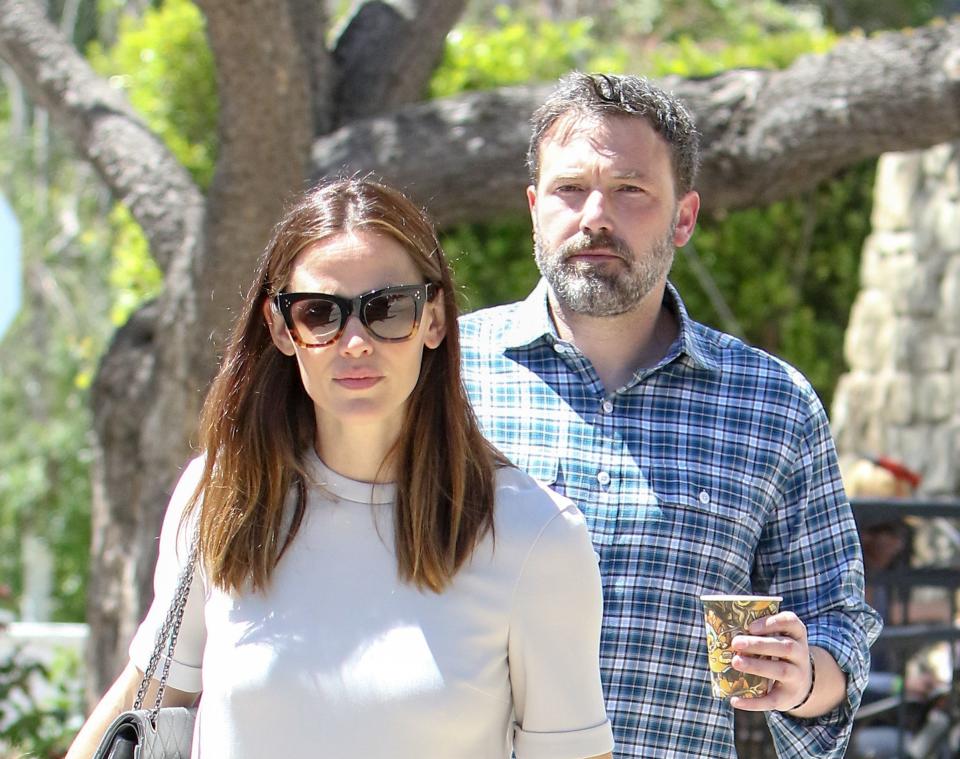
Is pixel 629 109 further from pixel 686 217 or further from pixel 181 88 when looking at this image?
pixel 181 88

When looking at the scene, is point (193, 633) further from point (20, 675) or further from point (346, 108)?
point (346, 108)

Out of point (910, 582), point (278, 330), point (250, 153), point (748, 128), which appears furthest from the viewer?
point (748, 128)

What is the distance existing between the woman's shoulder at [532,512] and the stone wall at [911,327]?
6.07 metres

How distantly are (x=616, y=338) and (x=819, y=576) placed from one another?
1.80ft

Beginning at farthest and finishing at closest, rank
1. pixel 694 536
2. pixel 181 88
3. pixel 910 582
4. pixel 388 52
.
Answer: pixel 181 88
pixel 388 52
pixel 910 582
pixel 694 536

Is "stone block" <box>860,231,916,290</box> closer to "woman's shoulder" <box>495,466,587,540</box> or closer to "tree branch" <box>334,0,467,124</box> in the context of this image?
"tree branch" <box>334,0,467,124</box>

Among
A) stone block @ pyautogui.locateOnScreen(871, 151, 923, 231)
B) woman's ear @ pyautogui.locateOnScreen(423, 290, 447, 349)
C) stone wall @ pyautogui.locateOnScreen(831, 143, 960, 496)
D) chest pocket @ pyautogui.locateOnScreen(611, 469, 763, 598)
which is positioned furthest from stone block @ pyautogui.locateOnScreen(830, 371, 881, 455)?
woman's ear @ pyautogui.locateOnScreen(423, 290, 447, 349)

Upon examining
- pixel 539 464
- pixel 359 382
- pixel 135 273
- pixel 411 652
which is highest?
pixel 135 273

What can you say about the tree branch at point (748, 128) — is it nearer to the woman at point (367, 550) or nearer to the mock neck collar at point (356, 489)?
the woman at point (367, 550)

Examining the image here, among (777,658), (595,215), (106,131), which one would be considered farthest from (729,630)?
(106,131)

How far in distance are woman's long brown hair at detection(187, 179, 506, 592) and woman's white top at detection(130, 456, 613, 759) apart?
3 cm

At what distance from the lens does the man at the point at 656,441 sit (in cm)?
225

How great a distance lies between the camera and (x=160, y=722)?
1878mm

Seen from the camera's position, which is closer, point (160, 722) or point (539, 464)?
point (160, 722)
